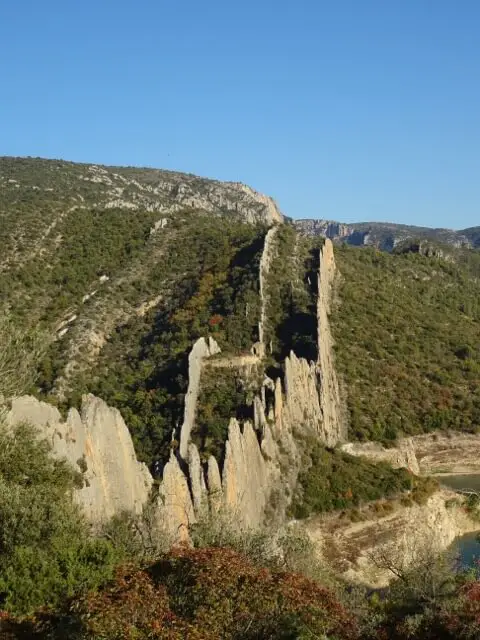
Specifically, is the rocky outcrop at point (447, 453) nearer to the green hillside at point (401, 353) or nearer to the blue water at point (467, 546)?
the green hillside at point (401, 353)

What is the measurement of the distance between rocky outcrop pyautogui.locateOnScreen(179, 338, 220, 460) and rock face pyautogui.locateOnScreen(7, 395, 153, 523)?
28.8ft

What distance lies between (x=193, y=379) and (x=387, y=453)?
47.8 ft

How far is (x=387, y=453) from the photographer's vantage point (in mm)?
48469

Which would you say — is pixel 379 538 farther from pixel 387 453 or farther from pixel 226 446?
pixel 387 453

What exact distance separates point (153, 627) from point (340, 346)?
49060 millimetres

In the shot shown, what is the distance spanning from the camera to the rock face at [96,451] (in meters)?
20.5

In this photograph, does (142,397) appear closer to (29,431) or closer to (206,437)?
(206,437)

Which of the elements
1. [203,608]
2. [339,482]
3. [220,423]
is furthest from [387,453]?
[203,608]

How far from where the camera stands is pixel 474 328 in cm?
7594

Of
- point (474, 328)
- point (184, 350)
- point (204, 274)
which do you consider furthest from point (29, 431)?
point (474, 328)

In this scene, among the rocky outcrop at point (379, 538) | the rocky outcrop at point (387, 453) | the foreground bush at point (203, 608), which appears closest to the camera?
the foreground bush at point (203, 608)

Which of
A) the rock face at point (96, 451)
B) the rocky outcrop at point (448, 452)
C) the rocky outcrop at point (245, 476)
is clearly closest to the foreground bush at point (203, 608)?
the rock face at point (96, 451)

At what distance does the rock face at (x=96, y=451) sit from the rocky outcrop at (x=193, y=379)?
8783 mm

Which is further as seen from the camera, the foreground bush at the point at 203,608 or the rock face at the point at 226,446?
the rock face at the point at 226,446
